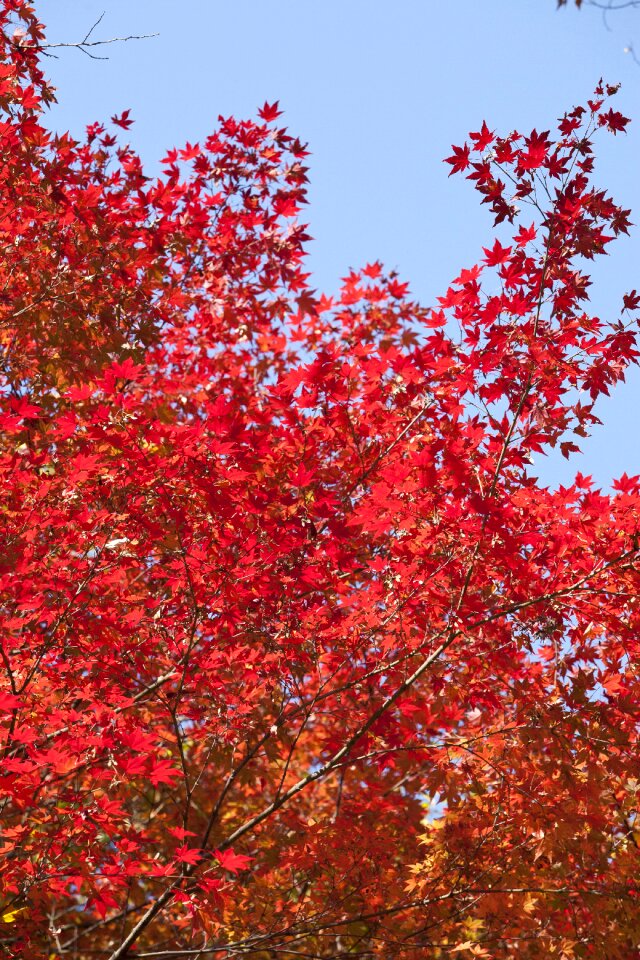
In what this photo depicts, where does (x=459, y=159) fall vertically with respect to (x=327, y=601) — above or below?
above

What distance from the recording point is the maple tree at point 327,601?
4.67 meters

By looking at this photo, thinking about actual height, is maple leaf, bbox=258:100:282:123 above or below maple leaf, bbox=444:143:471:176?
above

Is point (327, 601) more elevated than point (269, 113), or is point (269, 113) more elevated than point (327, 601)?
point (269, 113)

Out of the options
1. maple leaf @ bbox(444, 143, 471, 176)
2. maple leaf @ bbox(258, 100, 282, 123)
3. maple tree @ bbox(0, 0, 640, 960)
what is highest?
maple leaf @ bbox(258, 100, 282, 123)

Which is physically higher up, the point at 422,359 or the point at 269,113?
the point at 269,113

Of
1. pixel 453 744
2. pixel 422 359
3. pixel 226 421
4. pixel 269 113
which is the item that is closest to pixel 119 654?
pixel 226 421

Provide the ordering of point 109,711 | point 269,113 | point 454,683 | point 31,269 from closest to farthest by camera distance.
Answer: point 109,711, point 454,683, point 31,269, point 269,113

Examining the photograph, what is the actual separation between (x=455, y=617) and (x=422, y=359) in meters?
1.98

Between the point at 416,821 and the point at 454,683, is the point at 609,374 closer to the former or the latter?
the point at 454,683

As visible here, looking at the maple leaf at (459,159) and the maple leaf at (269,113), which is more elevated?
the maple leaf at (269,113)

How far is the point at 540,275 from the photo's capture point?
4766 mm

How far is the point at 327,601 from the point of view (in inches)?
216

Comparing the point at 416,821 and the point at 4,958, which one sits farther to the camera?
the point at 416,821

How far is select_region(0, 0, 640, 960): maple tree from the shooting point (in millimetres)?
4672
